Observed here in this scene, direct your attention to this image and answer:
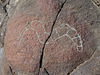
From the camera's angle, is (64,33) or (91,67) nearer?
(91,67)

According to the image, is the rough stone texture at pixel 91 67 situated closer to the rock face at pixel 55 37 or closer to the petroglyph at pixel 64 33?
the rock face at pixel 55 37

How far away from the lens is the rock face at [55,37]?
1757 millimetres

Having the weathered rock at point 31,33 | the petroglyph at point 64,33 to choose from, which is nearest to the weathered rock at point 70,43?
the petroglyph at point 64,33

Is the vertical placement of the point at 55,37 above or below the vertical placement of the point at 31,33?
below

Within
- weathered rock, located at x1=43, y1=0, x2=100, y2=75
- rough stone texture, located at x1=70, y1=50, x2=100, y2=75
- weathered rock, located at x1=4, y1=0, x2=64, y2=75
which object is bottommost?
rough stone texture, located at x1=70, y1=50, x2=100, y2=75

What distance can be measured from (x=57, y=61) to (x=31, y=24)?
24.7 inches

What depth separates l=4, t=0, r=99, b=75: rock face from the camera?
1.76 m

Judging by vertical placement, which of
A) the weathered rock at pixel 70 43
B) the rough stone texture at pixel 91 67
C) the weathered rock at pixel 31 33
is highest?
the weathered rock at pixel 31 33

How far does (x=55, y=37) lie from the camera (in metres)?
1.78

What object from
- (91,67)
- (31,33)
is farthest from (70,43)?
(31,33)

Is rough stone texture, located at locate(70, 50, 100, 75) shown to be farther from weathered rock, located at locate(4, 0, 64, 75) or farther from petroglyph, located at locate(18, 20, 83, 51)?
weathered rock, located at locate(4, 0, 64, 75)

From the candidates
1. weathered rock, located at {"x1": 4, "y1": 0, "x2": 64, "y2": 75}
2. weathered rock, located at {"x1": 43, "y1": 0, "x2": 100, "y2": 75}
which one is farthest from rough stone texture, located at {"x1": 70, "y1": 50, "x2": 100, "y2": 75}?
weathered rock, located at {"x1": 4, "y1": 0, "x2": 64, "y2": 75}

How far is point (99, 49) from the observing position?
5.72ft

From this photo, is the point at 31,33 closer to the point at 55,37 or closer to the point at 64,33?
the point at 55,37
